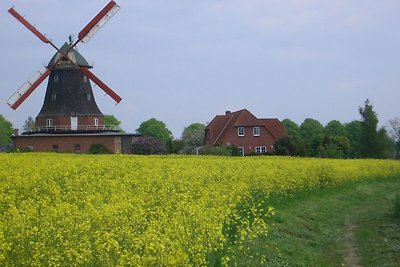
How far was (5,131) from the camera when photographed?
116 metres

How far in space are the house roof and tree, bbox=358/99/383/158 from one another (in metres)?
9.28

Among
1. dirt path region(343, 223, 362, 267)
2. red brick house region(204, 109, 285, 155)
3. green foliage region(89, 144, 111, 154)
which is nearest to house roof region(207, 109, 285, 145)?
red brick house region(204, 109, 285, 155)

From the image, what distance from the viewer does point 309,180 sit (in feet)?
80.7

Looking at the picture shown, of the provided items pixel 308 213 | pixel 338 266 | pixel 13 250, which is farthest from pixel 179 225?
pixel 308 213

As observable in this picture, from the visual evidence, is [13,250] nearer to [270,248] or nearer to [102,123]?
[270,248]

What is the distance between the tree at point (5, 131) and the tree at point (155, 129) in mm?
24672

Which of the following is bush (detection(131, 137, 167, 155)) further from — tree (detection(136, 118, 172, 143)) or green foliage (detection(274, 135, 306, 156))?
tree (detection(136, 118, 172, 143))

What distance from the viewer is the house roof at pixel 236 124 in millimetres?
65625

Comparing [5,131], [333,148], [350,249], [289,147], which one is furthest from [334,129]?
[350,249]

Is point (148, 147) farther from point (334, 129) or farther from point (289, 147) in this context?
point (334, 129)

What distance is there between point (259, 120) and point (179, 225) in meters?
58.0

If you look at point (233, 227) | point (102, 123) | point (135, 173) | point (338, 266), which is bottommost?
point (338, 266)

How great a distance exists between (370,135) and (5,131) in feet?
248

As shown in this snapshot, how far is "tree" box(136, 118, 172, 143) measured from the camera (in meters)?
123
